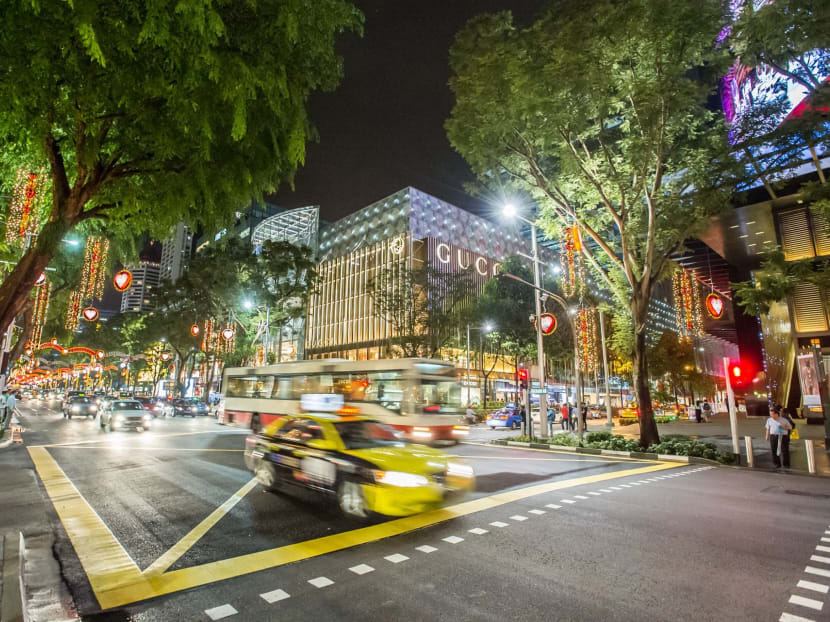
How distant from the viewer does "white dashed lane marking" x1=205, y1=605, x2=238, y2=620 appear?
3885 mm

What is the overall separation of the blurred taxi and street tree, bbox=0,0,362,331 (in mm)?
4300

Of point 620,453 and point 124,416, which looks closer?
point 620,453

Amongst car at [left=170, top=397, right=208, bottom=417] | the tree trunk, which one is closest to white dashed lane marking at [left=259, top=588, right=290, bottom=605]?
the tree trunk

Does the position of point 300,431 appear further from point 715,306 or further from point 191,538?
point 715,306

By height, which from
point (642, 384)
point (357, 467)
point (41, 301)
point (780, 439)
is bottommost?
point (780, 439)

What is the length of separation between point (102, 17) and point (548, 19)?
44.6 ft

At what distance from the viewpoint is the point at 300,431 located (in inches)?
327

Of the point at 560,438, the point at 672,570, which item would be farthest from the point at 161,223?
the point at 560,438

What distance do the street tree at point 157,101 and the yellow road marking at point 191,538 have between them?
4341mm

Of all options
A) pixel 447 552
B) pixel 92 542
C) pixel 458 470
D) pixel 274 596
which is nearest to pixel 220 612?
pixel 274 596

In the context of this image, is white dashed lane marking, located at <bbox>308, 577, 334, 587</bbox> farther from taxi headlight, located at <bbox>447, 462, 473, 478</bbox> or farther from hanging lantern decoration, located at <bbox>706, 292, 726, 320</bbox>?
hanging lantern decoration, located at <bbox>706, 292, 726, 320</bbox>

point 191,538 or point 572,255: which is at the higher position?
point 572,255

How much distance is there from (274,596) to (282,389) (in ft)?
56.7

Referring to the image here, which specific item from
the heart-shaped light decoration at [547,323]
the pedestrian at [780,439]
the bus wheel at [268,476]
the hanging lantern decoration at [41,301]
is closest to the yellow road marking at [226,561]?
the bus wheel at [268,476]
